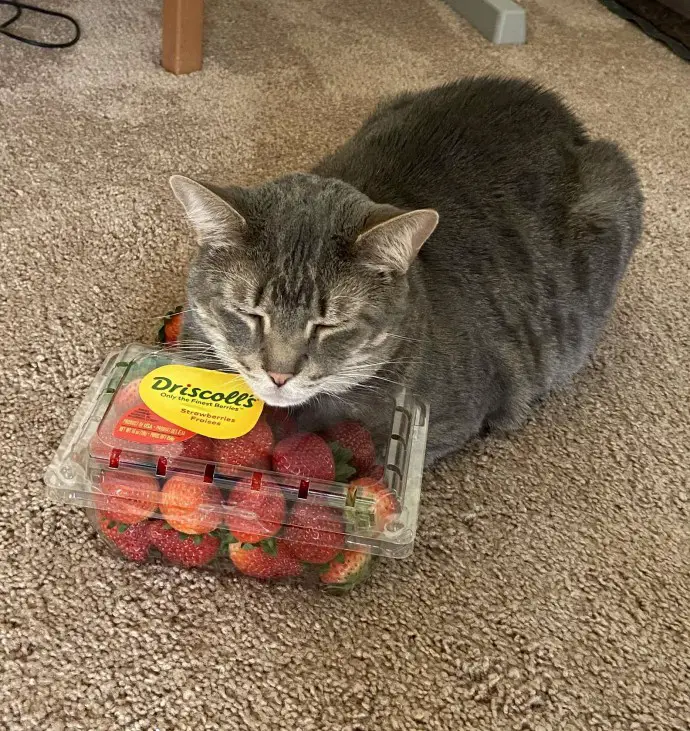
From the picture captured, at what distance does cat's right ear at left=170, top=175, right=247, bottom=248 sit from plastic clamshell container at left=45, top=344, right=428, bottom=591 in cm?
21

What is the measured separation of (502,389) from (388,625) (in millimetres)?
445

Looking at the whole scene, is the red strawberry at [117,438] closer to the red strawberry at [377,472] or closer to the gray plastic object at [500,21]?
the red strawberry at [377,472]

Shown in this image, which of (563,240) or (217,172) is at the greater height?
(563,240)

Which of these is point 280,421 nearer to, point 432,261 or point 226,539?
point 226,539

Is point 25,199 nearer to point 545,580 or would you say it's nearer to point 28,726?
point 28,726

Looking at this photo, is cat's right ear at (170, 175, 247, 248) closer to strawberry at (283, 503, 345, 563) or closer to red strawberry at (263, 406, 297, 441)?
red strawberry at (263, 406, 297, 441)

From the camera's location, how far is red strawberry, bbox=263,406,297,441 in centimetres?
93

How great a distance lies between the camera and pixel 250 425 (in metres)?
0.90

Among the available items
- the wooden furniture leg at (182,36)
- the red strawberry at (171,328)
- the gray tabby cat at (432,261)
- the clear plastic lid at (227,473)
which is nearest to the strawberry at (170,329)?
the red strawberry at (171,328)

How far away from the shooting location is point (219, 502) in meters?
0.86

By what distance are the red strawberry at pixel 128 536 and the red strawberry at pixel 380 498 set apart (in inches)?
10.6

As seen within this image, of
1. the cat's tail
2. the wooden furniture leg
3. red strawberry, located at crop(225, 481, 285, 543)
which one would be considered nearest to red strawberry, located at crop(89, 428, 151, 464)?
red strawberry, located at crop(225, 481, 285, 543)

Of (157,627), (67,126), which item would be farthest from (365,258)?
(67,126)

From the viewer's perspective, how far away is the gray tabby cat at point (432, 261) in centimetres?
88
